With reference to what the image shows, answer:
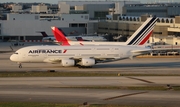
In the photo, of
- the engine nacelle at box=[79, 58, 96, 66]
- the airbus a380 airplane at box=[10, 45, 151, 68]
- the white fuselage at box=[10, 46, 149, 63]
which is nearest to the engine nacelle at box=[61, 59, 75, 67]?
the airbus a380 airplane at box=[10, 45, 151, 68]

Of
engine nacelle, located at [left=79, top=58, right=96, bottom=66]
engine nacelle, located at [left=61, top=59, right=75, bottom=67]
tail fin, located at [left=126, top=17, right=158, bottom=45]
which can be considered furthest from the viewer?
tail fin, located at [left=126, top=17, right=158, bottom=45]

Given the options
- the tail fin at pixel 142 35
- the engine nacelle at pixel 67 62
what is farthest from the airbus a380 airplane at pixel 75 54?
the tail fin at pixel 142 35

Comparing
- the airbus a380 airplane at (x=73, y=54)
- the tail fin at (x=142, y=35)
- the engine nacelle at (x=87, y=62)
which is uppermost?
the tail fin at (x=142, y=35)

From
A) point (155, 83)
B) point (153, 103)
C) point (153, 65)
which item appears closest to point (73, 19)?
point (153, 65)

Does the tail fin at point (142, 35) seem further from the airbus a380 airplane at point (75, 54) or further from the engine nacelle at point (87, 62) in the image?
the engine nacelle at point (87, 62)

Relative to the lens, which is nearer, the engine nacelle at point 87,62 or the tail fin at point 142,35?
the engine nacelle at point 87,62

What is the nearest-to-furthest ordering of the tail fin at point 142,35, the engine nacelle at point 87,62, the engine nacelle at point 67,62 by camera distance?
the engine nacelle at point 67,62, the engine nacelle at point 87,62, the tail fin at point 142,35

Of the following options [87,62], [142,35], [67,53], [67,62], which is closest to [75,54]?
[67,53]

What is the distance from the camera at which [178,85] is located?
159 feet

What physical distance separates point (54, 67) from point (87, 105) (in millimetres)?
33291

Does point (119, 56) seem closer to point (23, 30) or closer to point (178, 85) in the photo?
point (178, 85)

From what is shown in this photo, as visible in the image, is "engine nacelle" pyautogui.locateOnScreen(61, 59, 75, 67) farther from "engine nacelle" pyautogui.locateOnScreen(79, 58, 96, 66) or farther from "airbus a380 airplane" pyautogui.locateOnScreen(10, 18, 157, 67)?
"engine nacelle" pyautogui.locateOnScreen(79, 58, 96, 66)

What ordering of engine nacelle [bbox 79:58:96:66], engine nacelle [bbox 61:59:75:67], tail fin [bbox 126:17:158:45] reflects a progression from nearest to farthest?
1. engine nacelle [bbox 61:59:75:67]
2. engine nacelle [bbox 79:58:96:66]
3. tail fin [bbox 126:17:158:45]

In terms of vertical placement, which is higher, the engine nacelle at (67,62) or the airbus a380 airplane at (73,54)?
the airbus a380 airplane at (73,54)
